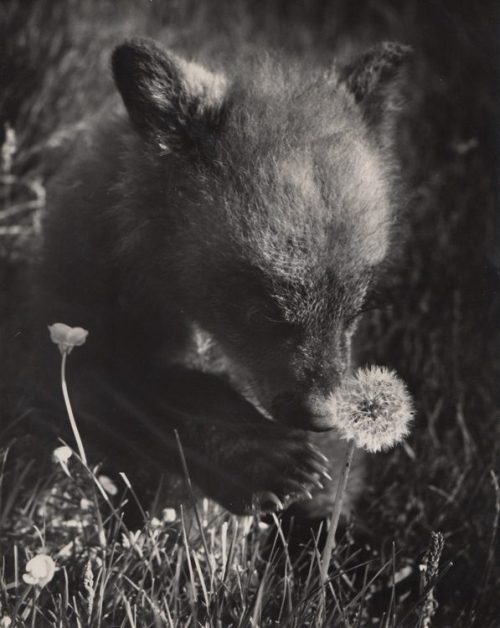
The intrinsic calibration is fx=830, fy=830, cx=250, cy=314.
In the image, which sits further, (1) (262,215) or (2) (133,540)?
(1) (262,215)

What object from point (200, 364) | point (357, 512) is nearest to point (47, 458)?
point (200, 364)

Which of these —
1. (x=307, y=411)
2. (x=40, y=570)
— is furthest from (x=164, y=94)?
(x=40, y=570)

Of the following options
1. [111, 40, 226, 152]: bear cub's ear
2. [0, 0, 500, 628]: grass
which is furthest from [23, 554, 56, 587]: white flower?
[111, 40, 226, 152]: bear cub's ear

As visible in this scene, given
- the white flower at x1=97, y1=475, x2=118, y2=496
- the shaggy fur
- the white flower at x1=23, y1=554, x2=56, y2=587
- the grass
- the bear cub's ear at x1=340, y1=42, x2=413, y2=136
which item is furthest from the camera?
the bear cub's ear at x1=340, y1=42, x2=413, y2=136

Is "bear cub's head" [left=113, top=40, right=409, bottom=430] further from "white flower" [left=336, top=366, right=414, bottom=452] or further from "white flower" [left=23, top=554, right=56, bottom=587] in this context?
"white flower" [left=23, top=554, right=56, bottom=587]

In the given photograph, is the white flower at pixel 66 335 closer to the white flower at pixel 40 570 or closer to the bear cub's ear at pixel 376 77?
the white flower at pixel 40 570

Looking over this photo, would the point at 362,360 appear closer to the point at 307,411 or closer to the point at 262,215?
the point at 307,411

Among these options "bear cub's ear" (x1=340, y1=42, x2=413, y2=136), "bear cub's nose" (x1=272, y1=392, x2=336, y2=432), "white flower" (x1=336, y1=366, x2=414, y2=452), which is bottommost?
"bear cub's nose" (x1=272, y1=392, x2=336, y2=432)
